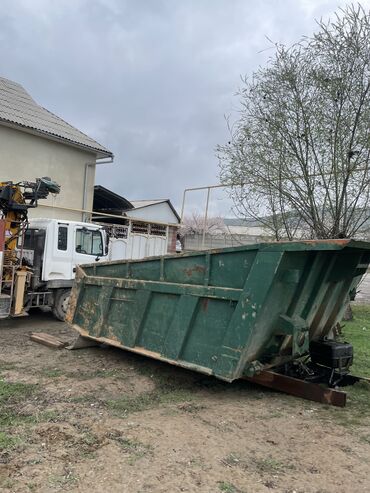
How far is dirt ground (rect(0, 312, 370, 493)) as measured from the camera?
9.98ft

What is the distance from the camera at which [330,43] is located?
28.6 ft

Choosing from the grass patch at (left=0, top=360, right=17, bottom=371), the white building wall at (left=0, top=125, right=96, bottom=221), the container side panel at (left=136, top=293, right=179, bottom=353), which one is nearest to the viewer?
the container side panel at (left=136, top=293, right=179, bottom=353)

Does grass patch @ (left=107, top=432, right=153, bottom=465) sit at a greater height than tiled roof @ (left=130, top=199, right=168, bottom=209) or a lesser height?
lesser

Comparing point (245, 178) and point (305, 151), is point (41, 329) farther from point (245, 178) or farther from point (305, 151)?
point (305, 151)

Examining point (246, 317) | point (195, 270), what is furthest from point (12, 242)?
point (246, 317)

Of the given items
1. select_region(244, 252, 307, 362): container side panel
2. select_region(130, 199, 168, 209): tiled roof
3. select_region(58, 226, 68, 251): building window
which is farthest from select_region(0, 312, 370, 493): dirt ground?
select_region(130, 199, 168, 209): tiled roof

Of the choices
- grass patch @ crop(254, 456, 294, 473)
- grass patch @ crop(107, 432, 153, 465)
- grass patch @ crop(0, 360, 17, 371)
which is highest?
grass patch @ crop(254, 456, 294, 473)

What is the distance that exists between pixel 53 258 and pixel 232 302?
5.95 m

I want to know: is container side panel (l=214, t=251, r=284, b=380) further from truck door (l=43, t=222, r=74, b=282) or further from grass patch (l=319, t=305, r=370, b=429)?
truck door (l=43, t=222, r=74, b=282)

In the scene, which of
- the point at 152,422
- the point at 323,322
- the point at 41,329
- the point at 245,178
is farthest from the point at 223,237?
the point at 152,422

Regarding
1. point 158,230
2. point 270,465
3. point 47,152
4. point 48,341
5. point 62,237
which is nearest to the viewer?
point 270,465

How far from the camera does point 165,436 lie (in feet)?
12.2

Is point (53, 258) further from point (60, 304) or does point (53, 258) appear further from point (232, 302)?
point (232, 302)

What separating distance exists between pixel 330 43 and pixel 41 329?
8.23 metres
